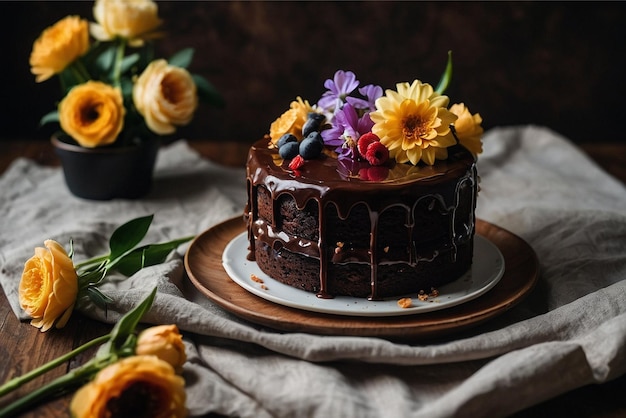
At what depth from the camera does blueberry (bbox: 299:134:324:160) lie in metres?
1.89

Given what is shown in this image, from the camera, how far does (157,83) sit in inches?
99.7

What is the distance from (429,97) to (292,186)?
0.37 meters

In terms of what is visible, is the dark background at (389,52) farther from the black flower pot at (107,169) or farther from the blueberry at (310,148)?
the blueberry at (310,148)

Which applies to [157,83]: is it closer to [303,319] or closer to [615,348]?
[303,319]

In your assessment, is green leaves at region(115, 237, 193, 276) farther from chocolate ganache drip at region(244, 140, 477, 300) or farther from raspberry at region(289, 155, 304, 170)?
raspberry at region(289, 155, 304, 170)

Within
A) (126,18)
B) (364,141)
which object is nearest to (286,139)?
(364,141)

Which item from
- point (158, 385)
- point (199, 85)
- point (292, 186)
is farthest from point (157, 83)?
point (158, 385)

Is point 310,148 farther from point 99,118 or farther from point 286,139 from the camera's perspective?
point 99,118

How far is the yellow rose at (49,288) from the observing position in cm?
177

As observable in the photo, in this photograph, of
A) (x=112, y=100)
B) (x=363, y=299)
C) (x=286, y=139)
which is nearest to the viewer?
(x=363, y=299)

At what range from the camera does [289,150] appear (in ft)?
6.27

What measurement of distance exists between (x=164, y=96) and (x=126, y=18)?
0.92 ft

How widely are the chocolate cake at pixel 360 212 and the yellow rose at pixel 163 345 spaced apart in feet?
1.28

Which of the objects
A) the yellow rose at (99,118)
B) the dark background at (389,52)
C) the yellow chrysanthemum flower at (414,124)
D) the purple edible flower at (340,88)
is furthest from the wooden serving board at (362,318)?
the dark background at (389,52)
